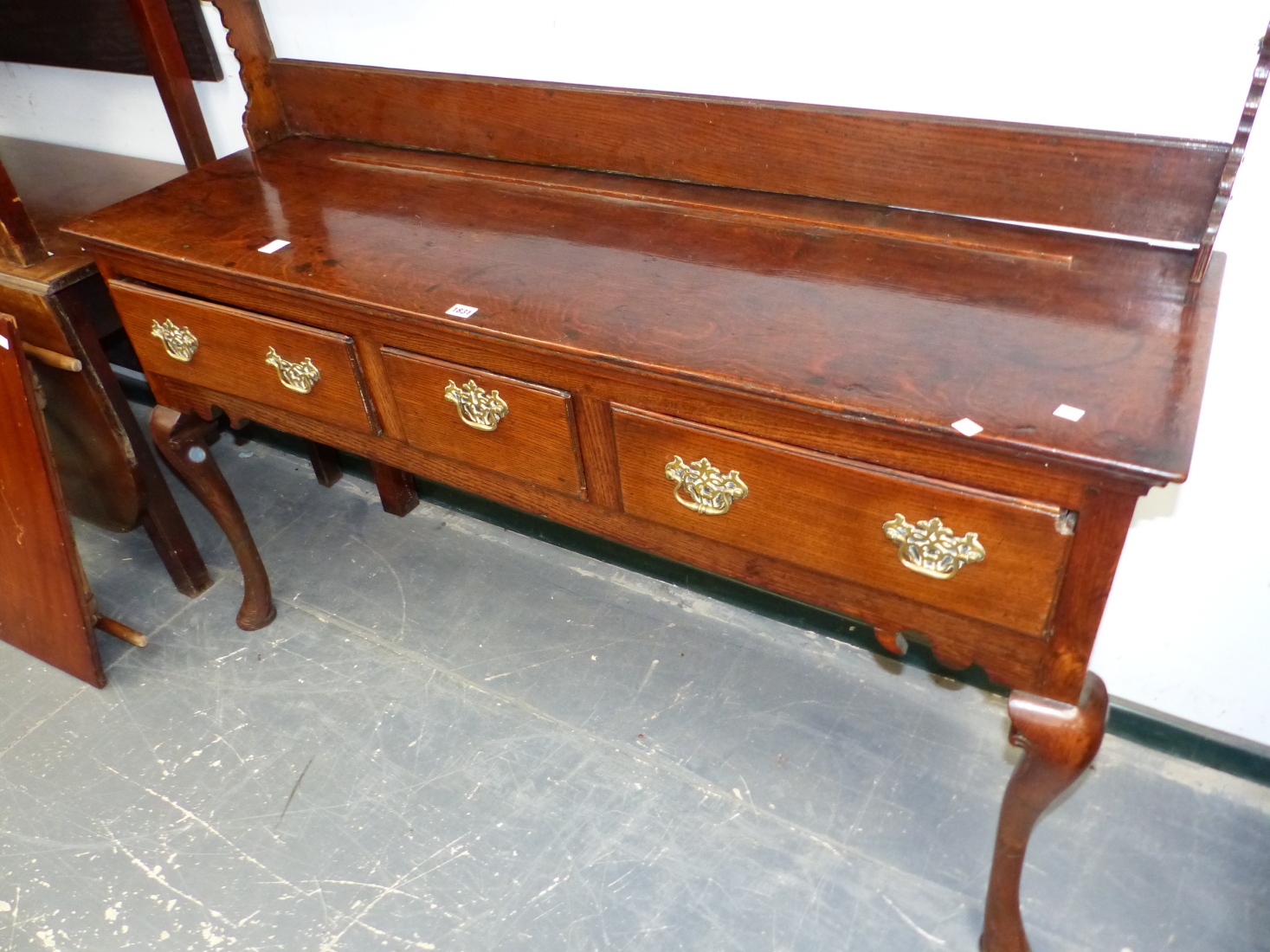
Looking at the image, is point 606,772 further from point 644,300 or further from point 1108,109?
point 1108,109

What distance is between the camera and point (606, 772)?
1.75 m

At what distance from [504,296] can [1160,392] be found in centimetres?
77

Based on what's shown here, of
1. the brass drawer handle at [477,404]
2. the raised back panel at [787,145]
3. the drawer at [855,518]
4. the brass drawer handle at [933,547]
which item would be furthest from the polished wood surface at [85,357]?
the brass drawer handle at [933,547]

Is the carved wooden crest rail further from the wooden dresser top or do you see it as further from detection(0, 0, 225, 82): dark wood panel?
detection(0, 0, 225, 82): dark wood panel

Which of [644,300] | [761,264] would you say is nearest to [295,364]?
[644,300]

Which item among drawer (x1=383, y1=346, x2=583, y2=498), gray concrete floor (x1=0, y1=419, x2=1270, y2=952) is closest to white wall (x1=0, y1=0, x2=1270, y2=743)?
gray concrete floor (x1=0, y1=419, x2=1270, y2=952)

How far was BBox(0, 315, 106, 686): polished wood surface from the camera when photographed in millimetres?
1752

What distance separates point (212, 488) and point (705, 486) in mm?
1152

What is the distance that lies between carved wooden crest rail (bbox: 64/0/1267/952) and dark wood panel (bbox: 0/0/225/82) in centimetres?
53

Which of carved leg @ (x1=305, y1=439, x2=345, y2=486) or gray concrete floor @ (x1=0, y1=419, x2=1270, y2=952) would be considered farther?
carved leg @ (x1=305, y1=439, x2=345, y2=486)

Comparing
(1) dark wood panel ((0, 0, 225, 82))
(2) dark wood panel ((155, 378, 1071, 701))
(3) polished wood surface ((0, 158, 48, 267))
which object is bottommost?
(2) dark wood panel ((155, 378, 1071, 701))

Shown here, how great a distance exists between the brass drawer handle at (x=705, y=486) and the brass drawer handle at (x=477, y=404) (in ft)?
0.85

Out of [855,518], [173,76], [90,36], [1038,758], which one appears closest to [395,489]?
[173,76]

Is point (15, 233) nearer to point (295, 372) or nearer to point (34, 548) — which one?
point (34, 548)
